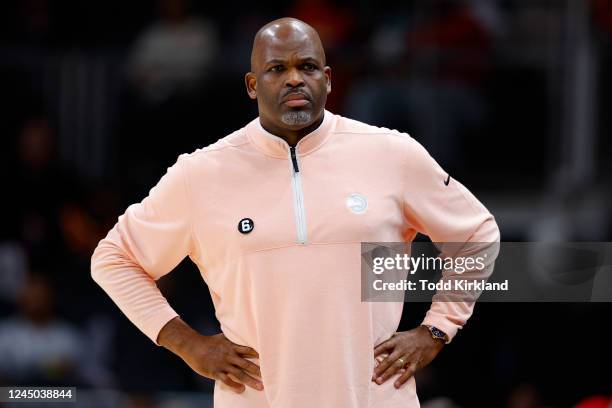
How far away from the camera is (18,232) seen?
7.77m

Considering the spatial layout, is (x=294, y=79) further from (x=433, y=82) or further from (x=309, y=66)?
(x=433, y=82)

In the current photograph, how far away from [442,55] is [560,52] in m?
0.70

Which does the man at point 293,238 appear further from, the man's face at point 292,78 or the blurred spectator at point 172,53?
the blurred spectator at point 172,53

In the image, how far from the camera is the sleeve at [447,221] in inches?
161

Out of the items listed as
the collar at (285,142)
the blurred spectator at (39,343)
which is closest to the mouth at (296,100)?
the collar at (285,142)

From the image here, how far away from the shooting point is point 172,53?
8156 millimetres

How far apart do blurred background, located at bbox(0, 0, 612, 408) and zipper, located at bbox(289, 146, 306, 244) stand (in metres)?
2.76

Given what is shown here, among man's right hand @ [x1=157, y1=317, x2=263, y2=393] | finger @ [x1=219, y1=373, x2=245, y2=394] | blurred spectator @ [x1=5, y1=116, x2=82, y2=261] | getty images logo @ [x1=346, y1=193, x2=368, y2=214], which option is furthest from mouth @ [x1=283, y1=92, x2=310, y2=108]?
blurred spectator @ [x1=5, y1=116, x2=82, y2=261]

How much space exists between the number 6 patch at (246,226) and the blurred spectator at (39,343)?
3.31 metres

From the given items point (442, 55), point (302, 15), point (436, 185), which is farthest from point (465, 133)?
point (436, 185)

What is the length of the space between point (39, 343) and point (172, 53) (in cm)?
212

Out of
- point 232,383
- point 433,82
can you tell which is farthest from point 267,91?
point 433,82

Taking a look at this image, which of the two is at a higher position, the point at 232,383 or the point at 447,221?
the point at 447,221

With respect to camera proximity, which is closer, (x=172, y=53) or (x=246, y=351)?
(x=246, y=351)
